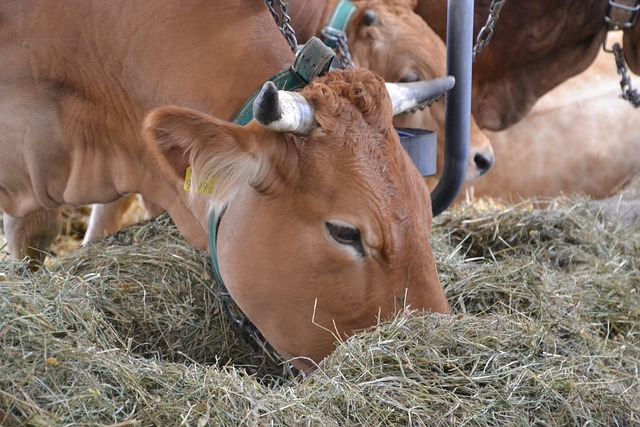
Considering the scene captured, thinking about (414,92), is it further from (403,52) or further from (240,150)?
(403,52)

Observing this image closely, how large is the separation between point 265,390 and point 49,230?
2342 millimetres

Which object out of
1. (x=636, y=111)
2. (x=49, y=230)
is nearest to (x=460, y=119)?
(x=49, y=230)

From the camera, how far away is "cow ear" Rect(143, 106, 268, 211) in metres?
2.84

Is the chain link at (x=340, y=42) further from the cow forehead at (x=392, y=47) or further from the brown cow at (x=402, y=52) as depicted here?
the cow forehead at (x=392, y=47)

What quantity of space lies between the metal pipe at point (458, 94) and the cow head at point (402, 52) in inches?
48.0

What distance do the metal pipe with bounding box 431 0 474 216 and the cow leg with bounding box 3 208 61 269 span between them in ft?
6.75

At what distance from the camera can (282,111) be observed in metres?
2.81

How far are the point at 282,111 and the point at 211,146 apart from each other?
0.87 feet

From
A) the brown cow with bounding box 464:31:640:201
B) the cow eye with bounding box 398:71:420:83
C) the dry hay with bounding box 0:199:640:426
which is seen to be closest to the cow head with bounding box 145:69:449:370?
the dry hay with bounding box 0:199:640:426

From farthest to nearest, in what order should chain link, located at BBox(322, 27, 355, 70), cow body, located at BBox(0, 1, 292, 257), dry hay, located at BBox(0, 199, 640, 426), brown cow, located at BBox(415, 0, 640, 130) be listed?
brown cow, located at BBox(415, 0, 640, 130)
chain link, located at BBox(322, 27, 355, 70)
cow body, located at BBox(0, 1, 292, 257)
dry hay, located at BBox(0, 199, 640, 426)

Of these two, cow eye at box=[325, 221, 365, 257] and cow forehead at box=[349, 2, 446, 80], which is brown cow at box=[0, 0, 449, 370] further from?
cow forehead at box=[349, 2, 446, 80]

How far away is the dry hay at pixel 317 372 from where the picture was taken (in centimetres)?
253

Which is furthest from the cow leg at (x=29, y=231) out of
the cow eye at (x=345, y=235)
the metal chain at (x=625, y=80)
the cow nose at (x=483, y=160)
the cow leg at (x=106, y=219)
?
the metal chain at (x=625, y=80)

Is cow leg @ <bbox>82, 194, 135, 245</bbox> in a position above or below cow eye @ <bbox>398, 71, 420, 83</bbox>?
below
